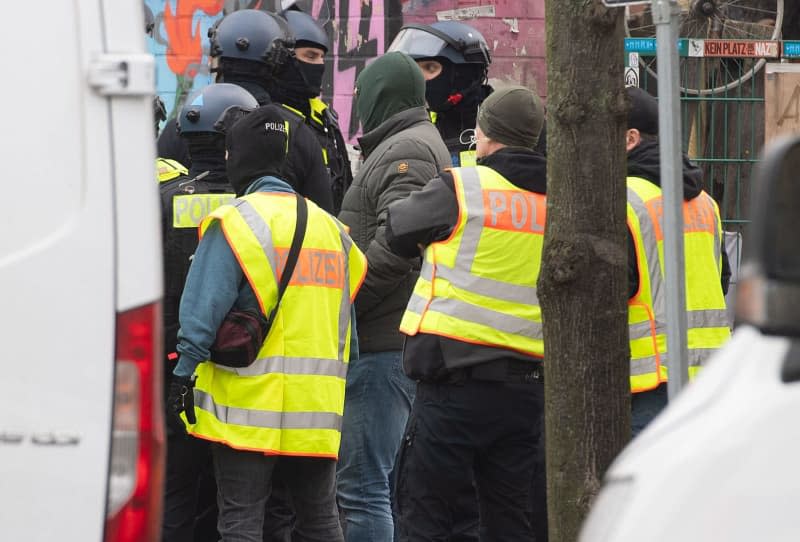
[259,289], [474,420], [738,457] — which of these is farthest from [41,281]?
[474,420]

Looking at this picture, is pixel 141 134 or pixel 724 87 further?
pixel 724 87

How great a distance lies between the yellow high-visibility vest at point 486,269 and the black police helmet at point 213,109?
→ 3.81ft

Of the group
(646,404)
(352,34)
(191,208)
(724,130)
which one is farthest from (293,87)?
(724,130)

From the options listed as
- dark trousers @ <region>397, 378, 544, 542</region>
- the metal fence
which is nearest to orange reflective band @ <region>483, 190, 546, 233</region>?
dark trousers @ <region>397, 378, 544, 542</region>

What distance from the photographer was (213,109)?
5.69 metres

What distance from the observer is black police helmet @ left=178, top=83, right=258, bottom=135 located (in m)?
5.51

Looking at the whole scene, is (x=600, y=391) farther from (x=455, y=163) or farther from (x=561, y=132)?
(x=455, y=163)

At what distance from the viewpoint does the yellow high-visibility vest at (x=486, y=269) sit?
4695 millimetres

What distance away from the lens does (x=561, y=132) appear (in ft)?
12.9

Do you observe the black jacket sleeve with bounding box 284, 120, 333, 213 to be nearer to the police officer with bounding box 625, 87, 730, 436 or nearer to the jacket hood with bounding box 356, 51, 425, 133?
the jacket hood with bounding box 356, 51, 425, 133

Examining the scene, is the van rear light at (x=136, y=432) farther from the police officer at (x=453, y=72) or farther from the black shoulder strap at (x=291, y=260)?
the police officer at (x=453, y=72)

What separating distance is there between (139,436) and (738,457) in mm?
1132

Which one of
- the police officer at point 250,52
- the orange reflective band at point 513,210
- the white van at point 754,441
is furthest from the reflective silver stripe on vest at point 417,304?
the white van at point 754,441

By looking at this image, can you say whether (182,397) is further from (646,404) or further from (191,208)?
(646,404)
